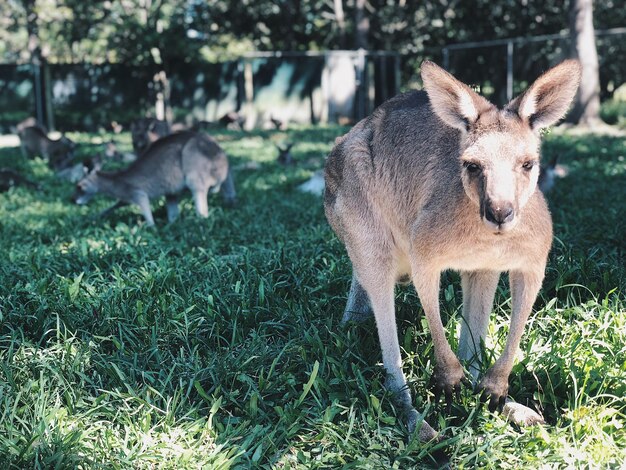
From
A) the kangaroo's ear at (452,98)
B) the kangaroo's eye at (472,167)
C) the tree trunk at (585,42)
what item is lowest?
the kangaroo's eye at (472,167)

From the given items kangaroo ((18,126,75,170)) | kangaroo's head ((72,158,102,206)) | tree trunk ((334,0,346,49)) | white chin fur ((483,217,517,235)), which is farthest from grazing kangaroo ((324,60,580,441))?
tree trunk ((334,0,346,49))

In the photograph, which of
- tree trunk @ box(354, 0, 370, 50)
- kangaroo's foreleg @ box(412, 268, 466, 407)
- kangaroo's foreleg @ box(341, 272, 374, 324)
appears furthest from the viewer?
tree trunk @ box(354, 0, 370, 50)

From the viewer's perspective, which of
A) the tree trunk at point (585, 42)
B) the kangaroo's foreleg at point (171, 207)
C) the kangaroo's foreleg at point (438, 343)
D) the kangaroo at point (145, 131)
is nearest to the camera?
the kangaroo's foreleg at point (438, 343)

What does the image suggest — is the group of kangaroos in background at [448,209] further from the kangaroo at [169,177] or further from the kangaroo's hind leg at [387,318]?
the kangaroo at [169,177]

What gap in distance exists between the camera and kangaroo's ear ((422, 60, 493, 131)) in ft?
7.45

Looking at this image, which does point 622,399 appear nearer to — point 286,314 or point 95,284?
point 286,314

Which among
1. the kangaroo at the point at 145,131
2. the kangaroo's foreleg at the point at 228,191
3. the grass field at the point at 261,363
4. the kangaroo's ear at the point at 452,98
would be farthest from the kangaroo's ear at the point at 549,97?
the kangaroo at the point at 145,131

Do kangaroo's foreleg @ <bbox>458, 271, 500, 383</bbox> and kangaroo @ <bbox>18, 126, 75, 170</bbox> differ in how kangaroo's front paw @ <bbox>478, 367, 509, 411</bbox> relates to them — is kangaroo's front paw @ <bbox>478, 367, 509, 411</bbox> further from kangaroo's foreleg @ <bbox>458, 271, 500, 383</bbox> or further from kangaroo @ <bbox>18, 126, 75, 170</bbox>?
kangaroo @ <bbox>18, 126, 75, 170</bbox>

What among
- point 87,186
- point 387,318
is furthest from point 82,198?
point 387,318

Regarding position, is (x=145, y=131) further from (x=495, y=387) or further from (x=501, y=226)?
(x=501, y=226)

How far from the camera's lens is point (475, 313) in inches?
106

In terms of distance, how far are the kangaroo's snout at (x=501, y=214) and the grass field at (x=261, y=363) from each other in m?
0.80

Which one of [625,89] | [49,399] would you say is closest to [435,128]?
[49,399]

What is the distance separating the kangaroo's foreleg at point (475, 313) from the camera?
2633 mm
